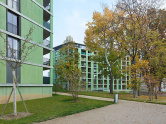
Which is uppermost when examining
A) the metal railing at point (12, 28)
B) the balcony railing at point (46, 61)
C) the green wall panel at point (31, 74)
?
the metal railing at point (12, 28)

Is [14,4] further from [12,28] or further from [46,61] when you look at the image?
[46,61]

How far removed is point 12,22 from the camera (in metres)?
16.1

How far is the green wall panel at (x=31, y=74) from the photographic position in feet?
55.1

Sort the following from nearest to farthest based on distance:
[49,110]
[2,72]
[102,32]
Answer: [49,110] < [2,72] < [102,32]

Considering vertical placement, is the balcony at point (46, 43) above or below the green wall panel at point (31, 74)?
above

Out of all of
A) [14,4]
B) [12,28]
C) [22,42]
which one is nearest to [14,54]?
[22,42]

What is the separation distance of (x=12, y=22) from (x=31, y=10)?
3491 millimetres

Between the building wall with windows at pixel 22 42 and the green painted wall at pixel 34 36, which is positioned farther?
the green painted wall at pixel 34 36

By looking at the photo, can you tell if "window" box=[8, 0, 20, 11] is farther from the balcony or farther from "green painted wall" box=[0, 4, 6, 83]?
the balcony

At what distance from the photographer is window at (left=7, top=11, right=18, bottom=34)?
51.5ft

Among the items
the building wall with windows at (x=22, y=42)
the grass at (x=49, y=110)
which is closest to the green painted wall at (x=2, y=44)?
the building wall with windows at (x=22, y=42)

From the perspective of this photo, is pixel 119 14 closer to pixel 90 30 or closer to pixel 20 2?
pixel 90 30

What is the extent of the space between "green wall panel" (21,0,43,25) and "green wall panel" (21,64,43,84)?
6165mm

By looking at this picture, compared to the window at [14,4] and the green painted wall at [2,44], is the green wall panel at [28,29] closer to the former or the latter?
the window at [14,4]
